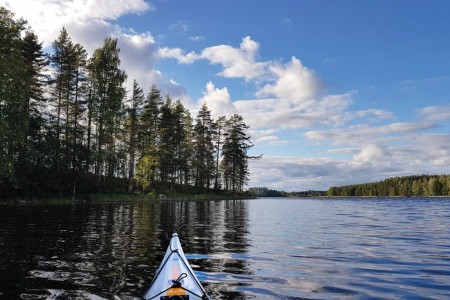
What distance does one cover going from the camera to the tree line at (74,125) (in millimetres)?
33094

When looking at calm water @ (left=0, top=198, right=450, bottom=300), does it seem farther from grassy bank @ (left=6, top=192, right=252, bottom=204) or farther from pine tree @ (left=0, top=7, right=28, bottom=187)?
grassy bank @ (left=6, top=192, right=252, bottom=204)

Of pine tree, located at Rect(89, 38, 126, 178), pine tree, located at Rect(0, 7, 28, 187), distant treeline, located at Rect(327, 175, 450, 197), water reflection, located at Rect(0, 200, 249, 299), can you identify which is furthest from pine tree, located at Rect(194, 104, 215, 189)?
distant treeline, located at Rect(327, 175, 450, 197)

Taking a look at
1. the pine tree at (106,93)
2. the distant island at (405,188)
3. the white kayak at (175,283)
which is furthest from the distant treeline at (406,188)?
the white kayak at (175,283)

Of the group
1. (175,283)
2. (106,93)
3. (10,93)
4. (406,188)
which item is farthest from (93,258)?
(406,188)

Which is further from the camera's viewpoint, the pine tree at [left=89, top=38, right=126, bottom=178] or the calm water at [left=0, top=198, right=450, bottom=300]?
the pine tree at [left=89, top=38, right=126, bottom=178]

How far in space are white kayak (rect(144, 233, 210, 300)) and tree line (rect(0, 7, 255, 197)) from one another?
1127 inches

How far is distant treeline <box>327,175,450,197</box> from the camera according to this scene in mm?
151875

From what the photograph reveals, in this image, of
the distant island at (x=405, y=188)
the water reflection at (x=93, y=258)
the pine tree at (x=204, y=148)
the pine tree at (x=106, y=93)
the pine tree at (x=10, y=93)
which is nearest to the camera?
the water reflection at (x=93, y=258)

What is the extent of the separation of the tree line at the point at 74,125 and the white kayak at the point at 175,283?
28.6 metres

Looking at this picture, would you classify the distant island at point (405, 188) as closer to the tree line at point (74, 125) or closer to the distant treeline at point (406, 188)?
the distant treeline at point (406, 188)

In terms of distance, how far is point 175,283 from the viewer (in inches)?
247

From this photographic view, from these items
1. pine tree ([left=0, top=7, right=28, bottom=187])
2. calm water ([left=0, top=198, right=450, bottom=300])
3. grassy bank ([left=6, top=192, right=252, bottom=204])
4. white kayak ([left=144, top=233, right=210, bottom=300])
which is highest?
pine tree ([left=0, top=7, right=28, bottom=187])

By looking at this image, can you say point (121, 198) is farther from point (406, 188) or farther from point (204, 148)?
point (406, 188)

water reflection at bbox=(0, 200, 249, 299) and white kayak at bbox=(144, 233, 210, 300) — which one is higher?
white kayak at bbox=(144, 233, 210, 300)
